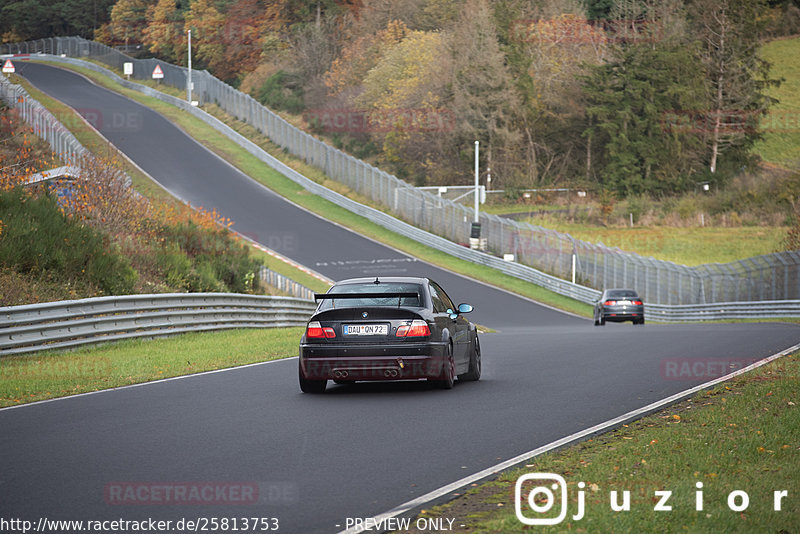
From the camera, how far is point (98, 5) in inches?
5344

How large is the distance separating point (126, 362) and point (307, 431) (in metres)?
8.46

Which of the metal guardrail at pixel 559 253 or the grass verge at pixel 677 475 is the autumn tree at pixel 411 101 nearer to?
the metal guardrail at pixel 559 253

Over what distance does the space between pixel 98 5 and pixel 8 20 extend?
39.7ft

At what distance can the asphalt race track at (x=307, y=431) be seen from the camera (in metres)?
7.46

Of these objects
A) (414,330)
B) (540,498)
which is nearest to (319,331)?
(414,330)

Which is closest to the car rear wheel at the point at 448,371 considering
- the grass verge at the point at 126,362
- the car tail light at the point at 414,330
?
the car tail light at the point at 414,330

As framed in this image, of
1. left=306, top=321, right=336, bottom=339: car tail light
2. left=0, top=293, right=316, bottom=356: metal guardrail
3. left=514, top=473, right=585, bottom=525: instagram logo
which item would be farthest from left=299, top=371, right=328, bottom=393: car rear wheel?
left=0, top=293, right=316, bottom=356: metal guardrail

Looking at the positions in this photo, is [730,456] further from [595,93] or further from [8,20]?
[8,20]

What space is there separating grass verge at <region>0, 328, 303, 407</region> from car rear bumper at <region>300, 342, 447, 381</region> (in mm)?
3177

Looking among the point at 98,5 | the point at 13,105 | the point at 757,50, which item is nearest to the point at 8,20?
the point at 98,5

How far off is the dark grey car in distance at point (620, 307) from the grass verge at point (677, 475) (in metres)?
28.4

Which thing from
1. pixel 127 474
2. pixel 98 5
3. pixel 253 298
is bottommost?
pixel 253 298

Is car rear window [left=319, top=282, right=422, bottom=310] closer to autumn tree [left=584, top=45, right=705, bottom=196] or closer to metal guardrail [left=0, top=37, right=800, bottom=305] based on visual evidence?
metal guardrail [left=0, top=37, right=800, bottom=305]

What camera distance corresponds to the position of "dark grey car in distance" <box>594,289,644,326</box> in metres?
39.7
